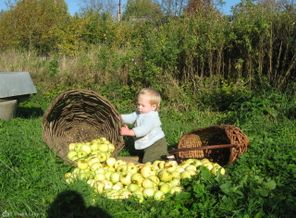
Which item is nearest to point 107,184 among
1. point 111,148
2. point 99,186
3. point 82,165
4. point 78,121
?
point 99,186

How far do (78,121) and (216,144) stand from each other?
6.06 ft

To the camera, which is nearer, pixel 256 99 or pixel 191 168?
pixel 191 168

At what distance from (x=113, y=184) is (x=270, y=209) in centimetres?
152

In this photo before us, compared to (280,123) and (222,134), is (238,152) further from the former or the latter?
(280,123)

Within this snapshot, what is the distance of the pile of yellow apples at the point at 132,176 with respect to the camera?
437 cm

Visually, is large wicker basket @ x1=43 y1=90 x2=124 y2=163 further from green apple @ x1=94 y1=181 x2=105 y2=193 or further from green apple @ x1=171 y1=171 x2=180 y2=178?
green apple @ x1=171 y1=171 x2=180 y2=178

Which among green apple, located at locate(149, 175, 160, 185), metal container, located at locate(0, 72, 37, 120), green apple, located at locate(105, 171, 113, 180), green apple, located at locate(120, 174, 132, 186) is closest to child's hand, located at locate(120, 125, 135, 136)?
green apple, located at locate(105, 171, 113, 180)

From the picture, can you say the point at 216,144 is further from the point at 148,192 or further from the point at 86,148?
the point at 148,192

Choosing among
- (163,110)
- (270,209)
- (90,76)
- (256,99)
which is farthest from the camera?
(90,76)

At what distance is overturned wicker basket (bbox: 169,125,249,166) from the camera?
5215 millimetres

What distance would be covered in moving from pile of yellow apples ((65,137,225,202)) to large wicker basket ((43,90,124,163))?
1.95 ft

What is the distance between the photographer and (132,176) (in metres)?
4.57

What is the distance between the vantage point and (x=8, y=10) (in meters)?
25.4

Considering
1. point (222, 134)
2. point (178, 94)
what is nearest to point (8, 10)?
point (178, 94)
